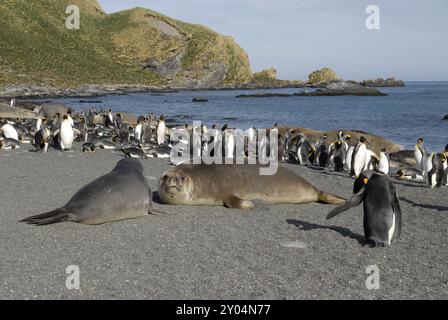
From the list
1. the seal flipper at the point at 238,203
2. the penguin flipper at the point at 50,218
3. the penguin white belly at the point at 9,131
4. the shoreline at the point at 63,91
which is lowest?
the seal flipper at the point at 238,203

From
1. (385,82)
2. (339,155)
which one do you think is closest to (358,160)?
(339,155)

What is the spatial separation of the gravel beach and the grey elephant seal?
0.15m

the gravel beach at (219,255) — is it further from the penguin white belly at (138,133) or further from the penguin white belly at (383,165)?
the penguin white belly at (138,133)

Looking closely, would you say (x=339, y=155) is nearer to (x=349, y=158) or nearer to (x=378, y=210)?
(x=349, y=158)

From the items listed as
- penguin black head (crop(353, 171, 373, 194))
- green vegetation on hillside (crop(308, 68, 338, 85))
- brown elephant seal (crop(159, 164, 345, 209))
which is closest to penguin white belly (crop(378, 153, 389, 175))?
brown elephant seal (crop(159, 164, 345, 209))

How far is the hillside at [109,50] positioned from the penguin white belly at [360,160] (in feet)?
283

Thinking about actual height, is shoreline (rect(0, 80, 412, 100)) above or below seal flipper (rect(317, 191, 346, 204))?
above

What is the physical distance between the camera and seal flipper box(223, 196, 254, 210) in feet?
29.4

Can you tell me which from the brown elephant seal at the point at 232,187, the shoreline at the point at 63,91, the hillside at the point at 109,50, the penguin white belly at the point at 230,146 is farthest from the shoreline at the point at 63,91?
the brown elephant seal at the point at 232,187

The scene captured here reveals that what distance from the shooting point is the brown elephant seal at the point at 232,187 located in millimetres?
9055

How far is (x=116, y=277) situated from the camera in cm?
549

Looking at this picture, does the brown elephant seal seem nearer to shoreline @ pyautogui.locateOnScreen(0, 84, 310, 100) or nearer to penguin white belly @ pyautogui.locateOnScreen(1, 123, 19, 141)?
penguin white belly @ pyautogui.locateOnScreen(1, 123, 19, 141)

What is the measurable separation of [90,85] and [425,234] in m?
108
